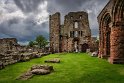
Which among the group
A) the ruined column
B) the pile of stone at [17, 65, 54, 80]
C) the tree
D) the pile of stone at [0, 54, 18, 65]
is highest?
the tree

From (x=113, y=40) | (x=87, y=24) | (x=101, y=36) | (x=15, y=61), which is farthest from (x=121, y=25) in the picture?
(x=87, y=24)

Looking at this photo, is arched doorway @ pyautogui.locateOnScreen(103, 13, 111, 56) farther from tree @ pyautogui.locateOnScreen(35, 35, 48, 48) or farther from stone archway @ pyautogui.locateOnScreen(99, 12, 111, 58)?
tree @ pyautogui.locateOnScreen(35, 35, 48, 48)

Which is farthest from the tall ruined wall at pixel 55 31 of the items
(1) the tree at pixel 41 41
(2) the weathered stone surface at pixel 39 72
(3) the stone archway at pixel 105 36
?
(2) the weathered stone surface at pixel 39 72

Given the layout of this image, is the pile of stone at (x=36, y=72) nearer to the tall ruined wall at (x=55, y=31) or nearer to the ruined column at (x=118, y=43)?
the ruined column at (x=118, y=43)

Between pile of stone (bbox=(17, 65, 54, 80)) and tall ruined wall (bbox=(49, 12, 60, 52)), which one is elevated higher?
tall ruined wall (bbox=(49, 12, 60, 52))

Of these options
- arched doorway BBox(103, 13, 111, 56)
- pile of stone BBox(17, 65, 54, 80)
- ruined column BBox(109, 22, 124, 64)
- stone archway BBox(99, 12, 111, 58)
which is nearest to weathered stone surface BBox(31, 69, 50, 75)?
pile of stone BBox(17, 65, 54, 80)

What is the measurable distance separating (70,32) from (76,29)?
1.36m

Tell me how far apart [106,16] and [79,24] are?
2230cm

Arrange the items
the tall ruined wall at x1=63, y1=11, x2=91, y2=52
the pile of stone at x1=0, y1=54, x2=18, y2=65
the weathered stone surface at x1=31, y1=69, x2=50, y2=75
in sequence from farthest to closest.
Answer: the tall ruined wall at x1=63, y1=11, x2=91, y2=52 < the pile of stone at x1=0, y1=54, x2=18, y2=65 < the weathered stone surface at x1=31, y1=69, x2=50, y2=75

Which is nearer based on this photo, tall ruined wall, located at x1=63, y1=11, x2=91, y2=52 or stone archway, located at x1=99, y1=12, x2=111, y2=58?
stone archway, located at x1=99, y1=12, x2=111, y2=58

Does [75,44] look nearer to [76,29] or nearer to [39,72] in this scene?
[76,29]

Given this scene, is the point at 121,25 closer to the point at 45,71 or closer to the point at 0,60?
the point at 45,71

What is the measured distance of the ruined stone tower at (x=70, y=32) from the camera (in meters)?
41.7

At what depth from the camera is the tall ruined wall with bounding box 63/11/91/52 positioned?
136ft
